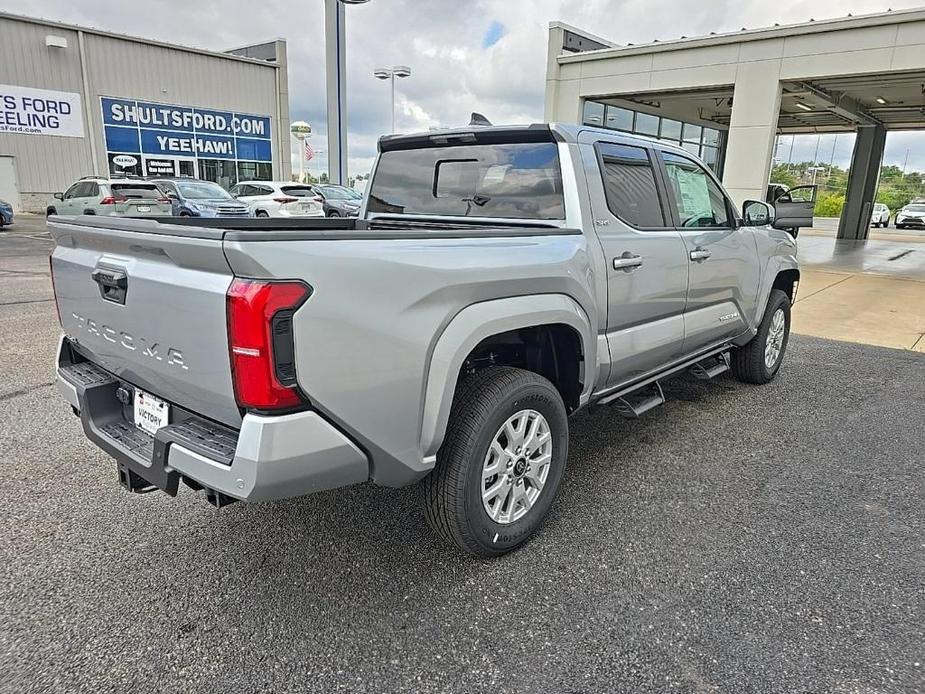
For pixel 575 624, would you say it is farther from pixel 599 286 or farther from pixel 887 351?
pixel 887 351

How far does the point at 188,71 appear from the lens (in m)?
26.2

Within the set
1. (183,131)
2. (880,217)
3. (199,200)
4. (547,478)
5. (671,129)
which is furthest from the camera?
(880,217)

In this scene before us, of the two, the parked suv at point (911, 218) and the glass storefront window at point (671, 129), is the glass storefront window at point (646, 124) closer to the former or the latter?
the glass storefront window at point (671, 129)

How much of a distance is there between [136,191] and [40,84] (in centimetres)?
1076

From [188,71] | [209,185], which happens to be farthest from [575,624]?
[188,71]

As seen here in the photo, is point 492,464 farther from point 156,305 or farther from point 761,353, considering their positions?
point 761,353

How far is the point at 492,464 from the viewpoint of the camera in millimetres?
2680

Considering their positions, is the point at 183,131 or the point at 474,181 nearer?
the point at 474,181

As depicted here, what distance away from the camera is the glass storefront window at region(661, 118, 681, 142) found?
70.2ft

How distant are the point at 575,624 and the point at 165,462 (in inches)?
62.7

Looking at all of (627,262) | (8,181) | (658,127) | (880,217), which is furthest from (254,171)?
(880,217)

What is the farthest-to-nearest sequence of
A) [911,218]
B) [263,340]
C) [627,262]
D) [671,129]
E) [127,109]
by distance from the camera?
[911,218], [127,109], [671,129], [627,262], [263,340]

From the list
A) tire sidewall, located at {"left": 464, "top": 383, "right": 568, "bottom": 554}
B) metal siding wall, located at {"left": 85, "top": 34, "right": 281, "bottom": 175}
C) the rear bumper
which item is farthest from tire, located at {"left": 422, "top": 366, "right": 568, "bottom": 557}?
metal siding wall, located at {"left": 85, "top": 34, "right": 281, "bottom": 175}

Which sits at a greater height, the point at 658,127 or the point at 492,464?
the point at 658,127
